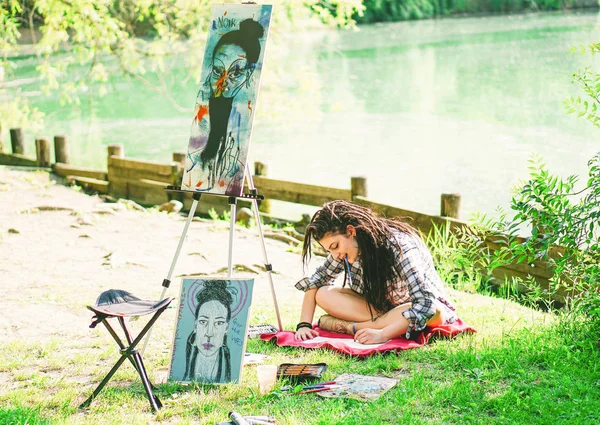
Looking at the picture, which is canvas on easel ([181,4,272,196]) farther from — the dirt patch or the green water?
the green water

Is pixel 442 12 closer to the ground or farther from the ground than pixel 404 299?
farther from the ground

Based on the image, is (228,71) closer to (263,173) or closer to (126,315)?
(126,315)

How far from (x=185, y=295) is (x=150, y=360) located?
50 cm

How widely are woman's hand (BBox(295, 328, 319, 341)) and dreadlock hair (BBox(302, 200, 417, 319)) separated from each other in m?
0.45

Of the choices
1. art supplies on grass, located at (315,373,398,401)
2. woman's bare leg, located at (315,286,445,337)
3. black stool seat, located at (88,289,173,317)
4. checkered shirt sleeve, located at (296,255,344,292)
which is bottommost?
art supplies on grass, located at (315,373,398,401)

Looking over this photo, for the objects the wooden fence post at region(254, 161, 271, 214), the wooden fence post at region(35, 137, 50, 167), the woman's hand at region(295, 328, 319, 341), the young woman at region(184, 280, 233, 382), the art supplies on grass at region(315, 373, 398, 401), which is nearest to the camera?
the art supplies on grass at region(315, 373, 398, 401)

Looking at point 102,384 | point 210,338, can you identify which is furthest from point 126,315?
point 210,338

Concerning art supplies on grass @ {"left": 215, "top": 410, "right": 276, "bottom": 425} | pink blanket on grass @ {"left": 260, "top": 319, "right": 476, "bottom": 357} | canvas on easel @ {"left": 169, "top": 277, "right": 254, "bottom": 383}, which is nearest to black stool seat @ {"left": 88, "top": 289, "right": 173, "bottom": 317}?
canvas on easel @ {"left": 169, "top": 277, "right": 254, "bottom": 383}

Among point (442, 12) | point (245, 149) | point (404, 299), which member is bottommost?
point (404, 299)

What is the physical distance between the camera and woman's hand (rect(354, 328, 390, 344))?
4.29 m

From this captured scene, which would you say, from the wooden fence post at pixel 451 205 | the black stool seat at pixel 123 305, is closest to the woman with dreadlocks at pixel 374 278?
the black stool seat at pixel 123 305

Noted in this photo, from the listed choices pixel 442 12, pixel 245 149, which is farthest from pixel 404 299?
pixel 442 12

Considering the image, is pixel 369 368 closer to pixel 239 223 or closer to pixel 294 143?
pixel 239 223

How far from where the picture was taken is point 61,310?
5.24 metres
